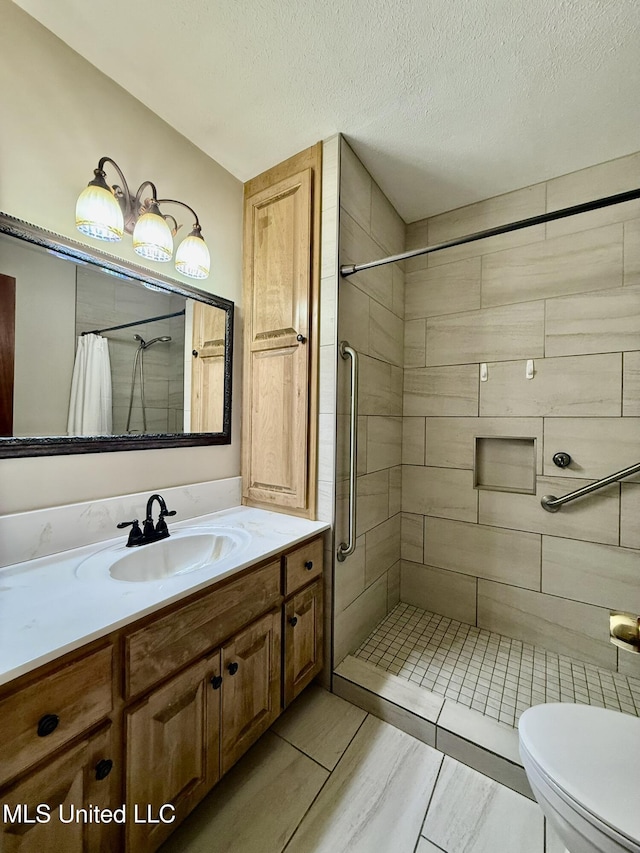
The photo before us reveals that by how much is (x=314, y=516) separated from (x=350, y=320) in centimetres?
96

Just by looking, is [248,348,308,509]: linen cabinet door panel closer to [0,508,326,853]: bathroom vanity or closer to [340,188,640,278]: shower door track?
[0,508,326,853]: bathroom vanity

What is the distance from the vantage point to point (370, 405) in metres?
1.90

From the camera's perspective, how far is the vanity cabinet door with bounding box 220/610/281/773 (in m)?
1.12

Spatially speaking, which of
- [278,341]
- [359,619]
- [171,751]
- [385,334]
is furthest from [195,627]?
[385,334]

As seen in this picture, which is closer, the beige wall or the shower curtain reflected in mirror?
the beige wall

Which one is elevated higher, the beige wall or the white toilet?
the beige wall

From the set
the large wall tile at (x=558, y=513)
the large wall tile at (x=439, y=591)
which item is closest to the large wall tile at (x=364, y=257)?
the large wall tile at (x=558, y=513)

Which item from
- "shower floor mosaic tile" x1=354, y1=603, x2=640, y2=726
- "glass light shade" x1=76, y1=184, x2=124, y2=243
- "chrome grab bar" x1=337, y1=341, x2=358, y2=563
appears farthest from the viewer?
"chrome grab bar" x1=337, y1=341, x2=358, y2=563

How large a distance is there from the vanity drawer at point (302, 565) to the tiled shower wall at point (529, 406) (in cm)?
48

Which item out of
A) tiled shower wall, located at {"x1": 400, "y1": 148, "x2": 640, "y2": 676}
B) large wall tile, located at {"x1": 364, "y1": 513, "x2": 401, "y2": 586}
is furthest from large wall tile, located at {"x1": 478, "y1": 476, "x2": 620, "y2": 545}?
large wall tile, located at {"x1": 364, "y1": 513, "x2": 401, "y2": 586}

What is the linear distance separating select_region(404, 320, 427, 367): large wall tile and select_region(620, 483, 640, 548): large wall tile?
121cm

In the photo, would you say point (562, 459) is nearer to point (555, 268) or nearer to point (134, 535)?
point (555, 268)

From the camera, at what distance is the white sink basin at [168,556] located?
1143 millimetres

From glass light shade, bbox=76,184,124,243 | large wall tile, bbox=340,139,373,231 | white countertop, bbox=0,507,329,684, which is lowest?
white countertop, bbox=0,507,329,684
